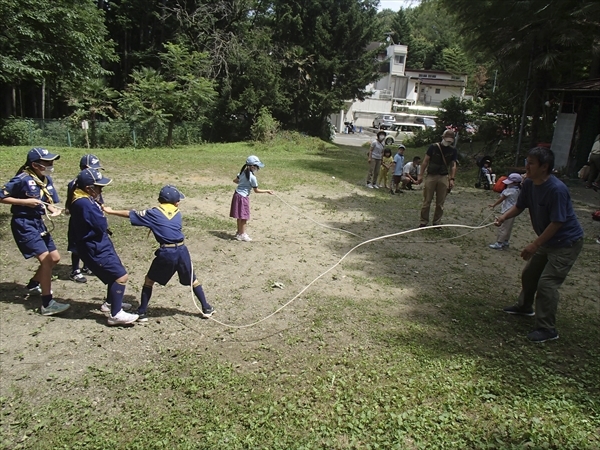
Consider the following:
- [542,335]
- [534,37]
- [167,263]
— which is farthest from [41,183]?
[534,37]

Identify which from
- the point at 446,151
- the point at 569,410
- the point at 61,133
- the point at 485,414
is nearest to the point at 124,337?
the point at 485,414

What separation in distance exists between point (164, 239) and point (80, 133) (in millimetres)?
20316

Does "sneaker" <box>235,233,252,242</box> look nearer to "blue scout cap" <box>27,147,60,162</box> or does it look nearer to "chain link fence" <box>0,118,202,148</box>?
"blue scout cap" <box>27,147,60,162</box>

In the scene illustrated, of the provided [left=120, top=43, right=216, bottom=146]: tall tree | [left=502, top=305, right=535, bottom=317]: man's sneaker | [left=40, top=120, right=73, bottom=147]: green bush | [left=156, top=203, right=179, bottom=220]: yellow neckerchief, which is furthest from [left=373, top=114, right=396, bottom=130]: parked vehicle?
[left=156, top=203, right=179, bottom=220]: yellow neckerchief

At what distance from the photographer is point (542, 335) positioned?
15.6ft

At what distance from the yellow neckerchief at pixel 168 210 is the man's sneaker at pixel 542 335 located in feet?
13.1

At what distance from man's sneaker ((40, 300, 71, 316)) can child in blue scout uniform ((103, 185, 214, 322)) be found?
0.86m

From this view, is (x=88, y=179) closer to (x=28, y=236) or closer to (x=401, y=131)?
(x=28, y=236)

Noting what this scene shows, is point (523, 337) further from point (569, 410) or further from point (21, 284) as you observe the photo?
A: point (21, 284)

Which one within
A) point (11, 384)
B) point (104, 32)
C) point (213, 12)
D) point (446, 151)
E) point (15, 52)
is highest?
point (213, 12)

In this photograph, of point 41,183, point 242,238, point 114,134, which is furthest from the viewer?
point 114,134

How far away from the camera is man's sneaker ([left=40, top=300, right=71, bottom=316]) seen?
4789mm

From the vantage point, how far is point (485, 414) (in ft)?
11.7

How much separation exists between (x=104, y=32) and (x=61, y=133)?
6.52 meters
